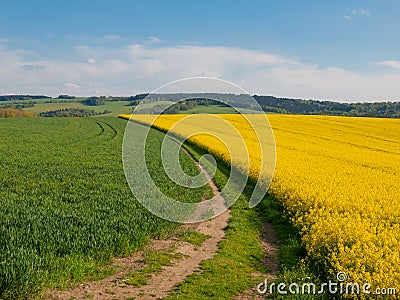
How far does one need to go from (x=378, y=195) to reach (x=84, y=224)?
10.8 metres

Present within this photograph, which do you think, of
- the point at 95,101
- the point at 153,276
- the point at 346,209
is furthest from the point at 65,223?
the point at 95,101

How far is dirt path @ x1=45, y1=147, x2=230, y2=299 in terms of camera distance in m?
8.03

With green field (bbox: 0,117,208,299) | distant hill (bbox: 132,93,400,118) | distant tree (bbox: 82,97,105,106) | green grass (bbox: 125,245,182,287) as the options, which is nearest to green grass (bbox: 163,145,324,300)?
green grass (bbox: 125,245,182,287)

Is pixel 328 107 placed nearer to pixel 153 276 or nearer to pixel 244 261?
pixel 244 261

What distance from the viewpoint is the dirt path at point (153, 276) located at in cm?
803

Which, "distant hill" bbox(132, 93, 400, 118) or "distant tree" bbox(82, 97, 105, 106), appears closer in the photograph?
"distant hill" bbox(132, 93, 400, 118)

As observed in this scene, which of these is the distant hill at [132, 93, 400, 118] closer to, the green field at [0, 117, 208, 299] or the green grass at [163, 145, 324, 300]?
the green field at [0, 117, 208, 299]

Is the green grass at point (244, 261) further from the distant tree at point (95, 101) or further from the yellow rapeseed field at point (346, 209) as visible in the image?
the distant tree at point (95, 101)

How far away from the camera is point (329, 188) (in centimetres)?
1583

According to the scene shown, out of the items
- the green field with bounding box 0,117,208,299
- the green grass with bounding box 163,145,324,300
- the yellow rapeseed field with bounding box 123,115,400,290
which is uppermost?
the yellow rapeseed field with bounding box 123,115,400,290

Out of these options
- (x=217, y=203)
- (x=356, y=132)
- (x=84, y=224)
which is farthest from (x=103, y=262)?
(x=356, y=132)

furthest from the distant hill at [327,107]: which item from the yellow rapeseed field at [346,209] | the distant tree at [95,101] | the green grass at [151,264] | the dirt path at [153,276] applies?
the green grass at [151,264]

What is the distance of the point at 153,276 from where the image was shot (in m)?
9.12

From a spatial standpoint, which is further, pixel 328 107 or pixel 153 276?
pixel 328 107
